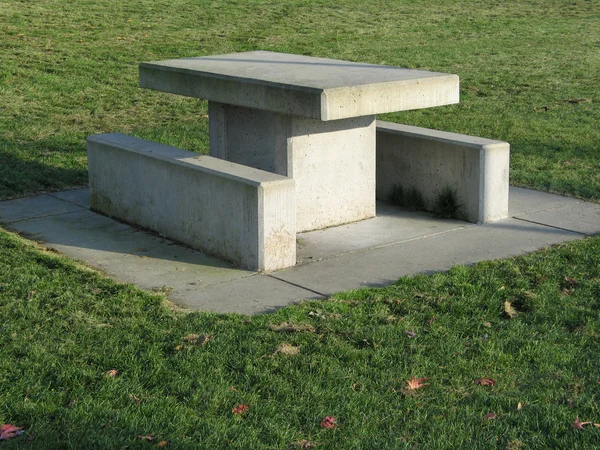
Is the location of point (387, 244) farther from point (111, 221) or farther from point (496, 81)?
point (496, 81)

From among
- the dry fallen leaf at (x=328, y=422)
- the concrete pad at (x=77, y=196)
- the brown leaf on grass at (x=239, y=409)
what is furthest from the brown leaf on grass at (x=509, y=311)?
the concrete pad at (x=77, y=196)

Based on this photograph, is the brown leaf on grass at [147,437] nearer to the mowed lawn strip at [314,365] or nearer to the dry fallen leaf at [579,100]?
the mowed lawn strip at [314,365]

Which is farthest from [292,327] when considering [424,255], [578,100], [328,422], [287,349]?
[578,100]

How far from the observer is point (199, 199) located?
755 cm

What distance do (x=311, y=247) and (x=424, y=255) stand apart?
94 cm

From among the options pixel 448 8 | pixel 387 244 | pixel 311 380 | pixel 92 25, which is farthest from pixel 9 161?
pixel 448 8

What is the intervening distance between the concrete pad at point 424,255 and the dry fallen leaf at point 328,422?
77.5 inches

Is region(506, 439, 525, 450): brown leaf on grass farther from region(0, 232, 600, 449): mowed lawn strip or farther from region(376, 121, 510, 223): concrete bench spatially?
region(376, 121, 510, 223): concrete bench

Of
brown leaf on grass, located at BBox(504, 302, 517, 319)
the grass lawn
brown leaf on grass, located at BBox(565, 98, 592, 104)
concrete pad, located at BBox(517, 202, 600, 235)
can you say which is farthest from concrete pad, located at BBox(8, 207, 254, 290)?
brown leaf on grass, located at BBox(565, 98, 592, 104)

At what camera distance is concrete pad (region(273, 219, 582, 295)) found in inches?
272

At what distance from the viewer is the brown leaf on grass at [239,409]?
474 cm

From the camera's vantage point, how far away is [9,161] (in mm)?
10438

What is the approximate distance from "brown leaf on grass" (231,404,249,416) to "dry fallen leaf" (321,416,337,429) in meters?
0.40

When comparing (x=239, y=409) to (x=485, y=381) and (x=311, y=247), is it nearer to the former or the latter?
(x=485, y=381)
